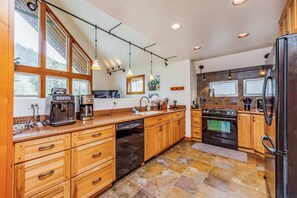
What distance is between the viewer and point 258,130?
8.89ft

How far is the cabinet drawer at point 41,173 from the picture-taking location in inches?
41.6

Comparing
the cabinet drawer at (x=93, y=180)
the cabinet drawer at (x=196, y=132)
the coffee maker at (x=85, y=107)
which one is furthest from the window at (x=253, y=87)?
the coffee maker at (x=85, y=107)

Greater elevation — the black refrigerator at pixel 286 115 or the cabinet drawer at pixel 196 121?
the black refrigerator at pixel 286 115

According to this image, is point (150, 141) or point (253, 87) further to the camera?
point (253, 87)

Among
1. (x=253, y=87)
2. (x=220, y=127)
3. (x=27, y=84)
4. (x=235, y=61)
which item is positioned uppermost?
(x=235, y=61)

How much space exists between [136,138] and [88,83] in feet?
13.9

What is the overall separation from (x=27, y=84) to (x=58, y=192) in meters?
3.90

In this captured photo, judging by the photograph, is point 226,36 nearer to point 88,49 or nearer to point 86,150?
point 86,150

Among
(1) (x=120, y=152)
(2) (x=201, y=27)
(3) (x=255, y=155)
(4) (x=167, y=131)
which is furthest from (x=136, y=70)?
(3) (x=255, y=155)

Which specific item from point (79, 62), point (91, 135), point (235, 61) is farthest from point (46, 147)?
point (79, 62)

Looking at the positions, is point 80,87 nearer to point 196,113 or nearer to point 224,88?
point 196,113

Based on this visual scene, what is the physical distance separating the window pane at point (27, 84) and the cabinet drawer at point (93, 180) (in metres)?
3.52

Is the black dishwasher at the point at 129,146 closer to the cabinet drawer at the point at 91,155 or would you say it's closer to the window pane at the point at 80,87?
the cabinet drawer at the point at 91,155

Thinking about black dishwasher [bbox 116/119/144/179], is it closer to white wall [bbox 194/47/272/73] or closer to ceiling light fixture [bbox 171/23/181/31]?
ceiling light fixture [bbox 171/23/181/31]
